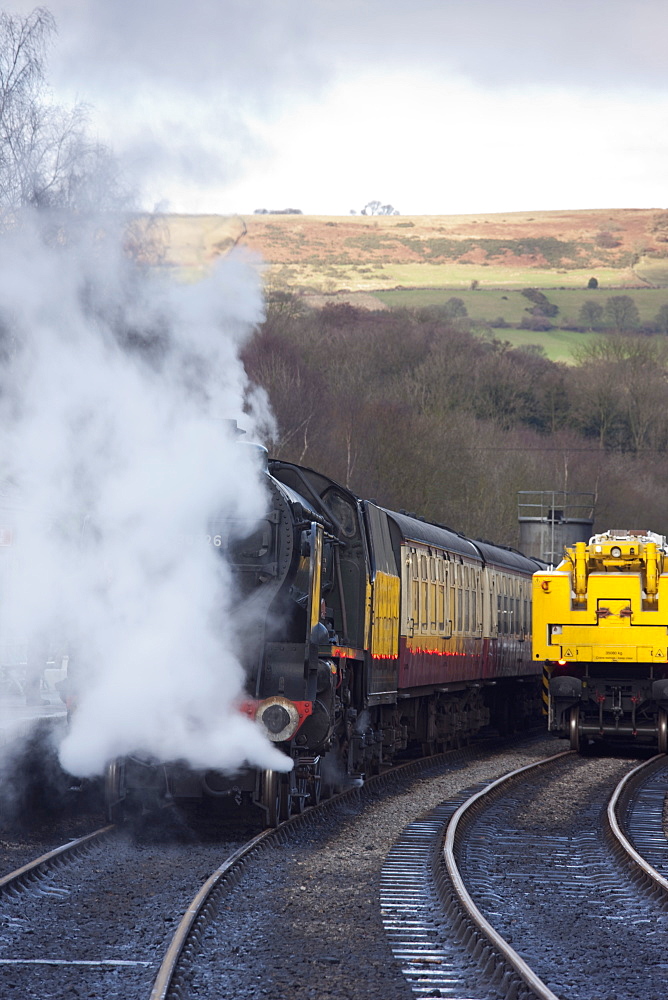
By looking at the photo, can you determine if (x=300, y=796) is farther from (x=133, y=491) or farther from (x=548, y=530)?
(x=548, y=530)

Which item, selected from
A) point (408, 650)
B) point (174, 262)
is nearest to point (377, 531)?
point (408, 650)

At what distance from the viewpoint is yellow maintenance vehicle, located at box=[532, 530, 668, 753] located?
21.7 meters

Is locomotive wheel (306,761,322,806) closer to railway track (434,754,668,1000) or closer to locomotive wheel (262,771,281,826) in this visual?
railway track (434,754,668,1000)

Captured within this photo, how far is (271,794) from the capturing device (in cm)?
1220

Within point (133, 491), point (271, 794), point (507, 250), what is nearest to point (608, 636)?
point (271, 794)

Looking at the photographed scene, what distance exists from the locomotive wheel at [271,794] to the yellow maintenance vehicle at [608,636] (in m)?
10.3

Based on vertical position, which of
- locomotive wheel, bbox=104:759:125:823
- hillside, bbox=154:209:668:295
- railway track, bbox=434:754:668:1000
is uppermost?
hillside, bbox=154:209:668:295

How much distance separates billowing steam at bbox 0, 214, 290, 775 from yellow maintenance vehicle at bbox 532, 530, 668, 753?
978 cm

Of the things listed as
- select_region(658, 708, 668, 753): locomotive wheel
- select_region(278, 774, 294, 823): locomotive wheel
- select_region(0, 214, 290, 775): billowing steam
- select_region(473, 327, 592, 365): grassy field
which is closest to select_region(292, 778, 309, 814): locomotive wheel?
select_region(278, 774, 294, 823): locomotive wheel

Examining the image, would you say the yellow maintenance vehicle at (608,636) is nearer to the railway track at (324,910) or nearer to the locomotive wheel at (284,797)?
the railway track at (324,910)

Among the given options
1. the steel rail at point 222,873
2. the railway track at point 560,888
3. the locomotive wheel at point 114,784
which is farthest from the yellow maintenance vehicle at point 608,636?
the locomotive wheel at point 114,784

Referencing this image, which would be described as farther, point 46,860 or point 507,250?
point 507,250

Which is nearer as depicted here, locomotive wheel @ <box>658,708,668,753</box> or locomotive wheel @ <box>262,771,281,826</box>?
locomotive wheel @ <box>262,771,281,826</box>

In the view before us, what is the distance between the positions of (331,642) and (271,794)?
170 cm
